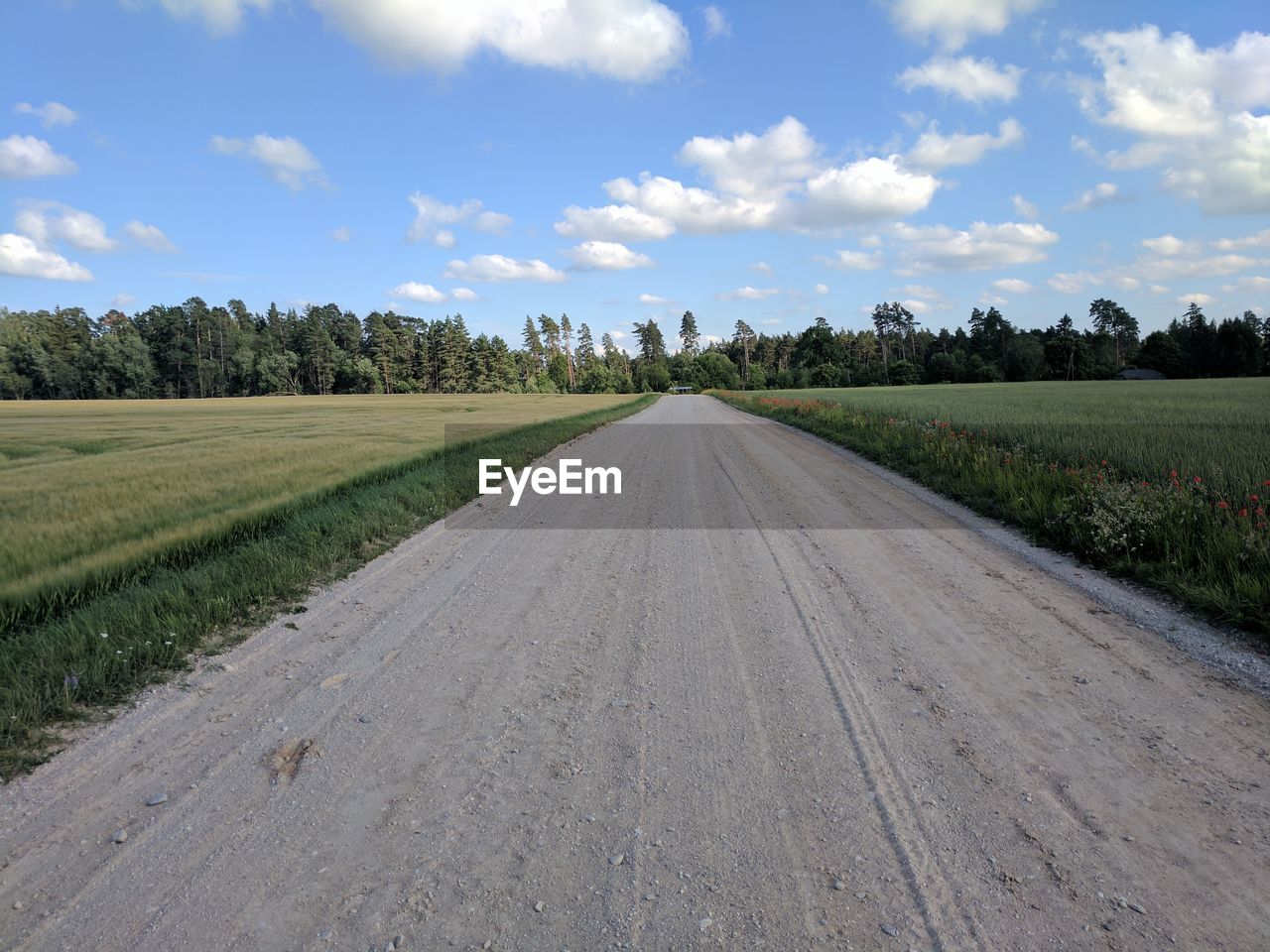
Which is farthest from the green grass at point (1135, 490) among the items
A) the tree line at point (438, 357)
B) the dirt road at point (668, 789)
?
the tree line at point (438, 357)

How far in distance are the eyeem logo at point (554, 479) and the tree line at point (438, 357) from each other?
89067 millimetres

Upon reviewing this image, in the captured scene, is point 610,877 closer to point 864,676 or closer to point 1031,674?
point 864,676

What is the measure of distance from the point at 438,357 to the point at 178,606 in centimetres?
10244

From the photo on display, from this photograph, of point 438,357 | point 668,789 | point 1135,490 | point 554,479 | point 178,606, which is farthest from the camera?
point 438,357

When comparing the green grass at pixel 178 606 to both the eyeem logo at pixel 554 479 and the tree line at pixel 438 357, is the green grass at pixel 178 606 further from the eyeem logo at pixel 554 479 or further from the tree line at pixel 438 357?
the tree line at pixel 438 357

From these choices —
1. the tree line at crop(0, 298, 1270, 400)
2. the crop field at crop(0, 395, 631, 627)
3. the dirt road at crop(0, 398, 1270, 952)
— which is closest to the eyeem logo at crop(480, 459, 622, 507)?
the crop field at crop(0, 395, 631, 627)

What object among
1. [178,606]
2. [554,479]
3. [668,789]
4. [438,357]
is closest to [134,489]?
[554,479]

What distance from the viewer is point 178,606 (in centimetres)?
494

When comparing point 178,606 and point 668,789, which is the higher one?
point 178,606

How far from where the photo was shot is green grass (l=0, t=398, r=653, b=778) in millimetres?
3594

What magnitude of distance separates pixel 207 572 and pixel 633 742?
475 centimetres

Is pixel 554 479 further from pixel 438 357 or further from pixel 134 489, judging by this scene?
pixel 438 357

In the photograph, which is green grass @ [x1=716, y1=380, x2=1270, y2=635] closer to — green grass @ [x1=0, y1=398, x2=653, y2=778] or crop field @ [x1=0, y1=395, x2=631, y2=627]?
green grass @ [x1=0, y1=398, x2=653, y2=778]

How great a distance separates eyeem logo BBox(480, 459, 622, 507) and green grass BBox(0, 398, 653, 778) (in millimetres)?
1366
